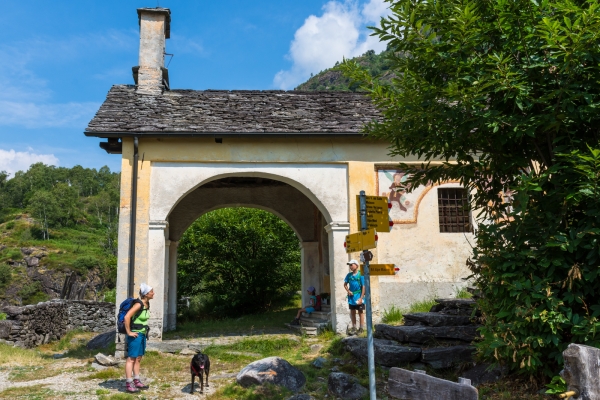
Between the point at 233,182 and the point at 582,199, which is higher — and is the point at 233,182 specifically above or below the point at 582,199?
above

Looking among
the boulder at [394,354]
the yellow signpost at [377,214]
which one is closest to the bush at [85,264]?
the boulder at [394,354]

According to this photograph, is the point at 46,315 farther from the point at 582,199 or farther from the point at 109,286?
the point at 109,286

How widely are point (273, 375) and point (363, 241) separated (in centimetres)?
281

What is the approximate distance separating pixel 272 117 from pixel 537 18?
7.68 metres

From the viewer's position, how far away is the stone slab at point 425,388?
3.11 metres

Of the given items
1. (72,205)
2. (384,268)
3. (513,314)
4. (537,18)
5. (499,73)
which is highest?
(72,205)

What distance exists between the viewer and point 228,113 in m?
12.2

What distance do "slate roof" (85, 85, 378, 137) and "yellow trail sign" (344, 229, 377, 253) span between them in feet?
19.5

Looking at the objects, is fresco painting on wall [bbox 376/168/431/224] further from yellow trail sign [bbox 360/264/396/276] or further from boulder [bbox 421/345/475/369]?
yellow trail sign [bbox 360/264/396/276]

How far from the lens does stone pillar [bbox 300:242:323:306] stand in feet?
53.2

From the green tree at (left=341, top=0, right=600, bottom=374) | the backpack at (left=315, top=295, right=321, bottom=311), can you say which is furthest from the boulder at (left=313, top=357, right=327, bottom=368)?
the backpack at (left=315, top=295, right=321, bottom=311)

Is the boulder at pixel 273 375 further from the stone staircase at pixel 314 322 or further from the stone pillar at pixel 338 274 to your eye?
the stone staircase at pixel 314 322

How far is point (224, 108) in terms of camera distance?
12531 millimetres

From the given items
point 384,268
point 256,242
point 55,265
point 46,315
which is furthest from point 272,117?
point 55,265
